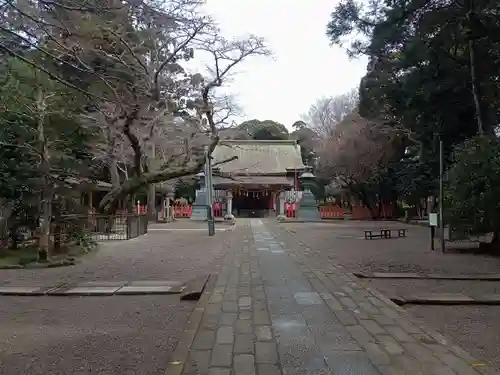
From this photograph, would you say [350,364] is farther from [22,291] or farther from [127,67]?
[127,67]

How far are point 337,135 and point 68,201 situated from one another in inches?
979

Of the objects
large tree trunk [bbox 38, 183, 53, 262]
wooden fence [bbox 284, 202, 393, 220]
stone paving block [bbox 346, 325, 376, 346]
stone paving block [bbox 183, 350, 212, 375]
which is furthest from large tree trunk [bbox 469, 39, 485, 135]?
wooden fence [bbox 284, 202, 393, 220]

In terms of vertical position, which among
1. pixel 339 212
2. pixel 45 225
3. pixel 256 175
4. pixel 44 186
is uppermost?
pixel 256 175

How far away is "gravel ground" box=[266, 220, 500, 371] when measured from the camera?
16.0ft

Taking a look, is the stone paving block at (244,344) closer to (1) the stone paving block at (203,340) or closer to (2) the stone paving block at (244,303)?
(1) the stone paving block at (203,340)

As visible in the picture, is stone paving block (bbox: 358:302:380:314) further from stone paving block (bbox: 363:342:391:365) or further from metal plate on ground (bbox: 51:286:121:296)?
metal plate on ground (bbox: 51:286:121:296)

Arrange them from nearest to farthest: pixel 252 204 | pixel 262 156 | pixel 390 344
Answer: pixel 390 344 → pixel 262 156 → pixel 252 204

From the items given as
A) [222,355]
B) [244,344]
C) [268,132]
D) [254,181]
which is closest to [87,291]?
[244,344]

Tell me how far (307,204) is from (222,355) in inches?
1171

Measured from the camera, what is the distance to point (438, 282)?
815cm

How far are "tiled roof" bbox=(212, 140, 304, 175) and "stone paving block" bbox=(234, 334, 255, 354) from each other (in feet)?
100

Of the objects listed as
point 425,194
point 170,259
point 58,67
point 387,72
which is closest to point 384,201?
point 425,194

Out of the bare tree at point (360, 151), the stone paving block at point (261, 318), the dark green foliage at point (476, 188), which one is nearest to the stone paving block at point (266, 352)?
the stone paving block at point (261, 318)

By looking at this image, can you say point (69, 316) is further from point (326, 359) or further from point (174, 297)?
point (326, 359)
